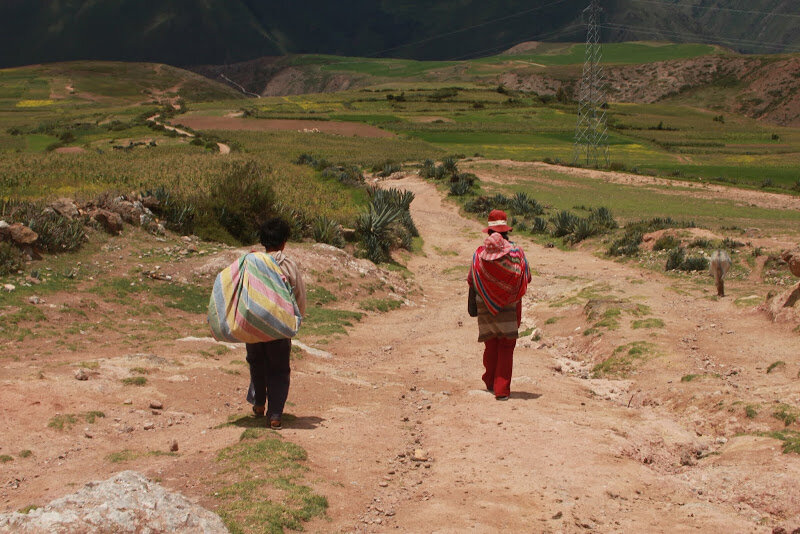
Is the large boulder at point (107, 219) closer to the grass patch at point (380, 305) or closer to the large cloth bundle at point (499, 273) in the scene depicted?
the grass patch at point (380, 305)

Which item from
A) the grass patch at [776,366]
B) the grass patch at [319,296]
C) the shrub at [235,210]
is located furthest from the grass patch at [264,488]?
the shrub at [235,210]

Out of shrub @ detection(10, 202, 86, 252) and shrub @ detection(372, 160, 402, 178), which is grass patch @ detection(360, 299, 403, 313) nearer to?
shrub @ detection(10, 202, 86, 252)

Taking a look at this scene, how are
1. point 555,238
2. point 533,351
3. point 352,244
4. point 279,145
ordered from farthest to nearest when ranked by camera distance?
point 279,145
point 555,238
point 352,244
point 533,351

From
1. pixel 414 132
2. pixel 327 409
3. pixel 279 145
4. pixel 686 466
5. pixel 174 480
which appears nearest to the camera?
pixel 174 480

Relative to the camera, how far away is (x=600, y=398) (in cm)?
977

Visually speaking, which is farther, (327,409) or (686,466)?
(327,409)

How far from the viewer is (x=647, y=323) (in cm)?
1257

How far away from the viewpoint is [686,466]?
718cm

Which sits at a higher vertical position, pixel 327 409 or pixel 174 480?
pixel 174 480

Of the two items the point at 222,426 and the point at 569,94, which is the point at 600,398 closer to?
the point at 222,426

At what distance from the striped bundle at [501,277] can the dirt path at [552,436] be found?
1.21 meters

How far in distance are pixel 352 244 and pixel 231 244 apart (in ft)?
13.6

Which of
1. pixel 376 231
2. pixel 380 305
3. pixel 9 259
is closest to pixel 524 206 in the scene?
pixel 376 231

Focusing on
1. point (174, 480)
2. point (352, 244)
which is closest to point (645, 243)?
point (352, 244)
